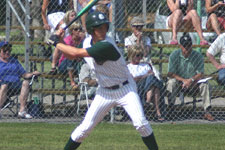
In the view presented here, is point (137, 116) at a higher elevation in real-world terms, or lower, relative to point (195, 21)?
lower

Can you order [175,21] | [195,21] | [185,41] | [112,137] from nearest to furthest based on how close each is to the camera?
[112,137] < [185,41] < [175,21] < [195,21]

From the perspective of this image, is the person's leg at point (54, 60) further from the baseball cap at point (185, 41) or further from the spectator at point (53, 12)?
the baseball cap at point (185, 41)

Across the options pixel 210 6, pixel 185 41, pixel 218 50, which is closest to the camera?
pixel 218 50

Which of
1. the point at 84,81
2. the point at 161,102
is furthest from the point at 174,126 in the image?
the point at 84,81

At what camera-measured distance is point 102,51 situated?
6129mm

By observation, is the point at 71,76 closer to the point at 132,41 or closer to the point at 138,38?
the point at 132,41

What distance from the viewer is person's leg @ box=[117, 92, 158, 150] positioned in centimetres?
618

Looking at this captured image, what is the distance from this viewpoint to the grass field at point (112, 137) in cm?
771

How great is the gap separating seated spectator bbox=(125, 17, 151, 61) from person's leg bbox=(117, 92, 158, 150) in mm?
4108

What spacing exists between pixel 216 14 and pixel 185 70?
55.2 inches

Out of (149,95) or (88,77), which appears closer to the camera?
(149,95)

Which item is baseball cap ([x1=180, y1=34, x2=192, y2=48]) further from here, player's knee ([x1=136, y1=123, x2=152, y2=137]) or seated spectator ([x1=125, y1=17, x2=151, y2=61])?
player's knee ([x1=136, y1=123, x2=152, y2=137])

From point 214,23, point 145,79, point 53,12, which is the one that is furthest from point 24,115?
point 214,23

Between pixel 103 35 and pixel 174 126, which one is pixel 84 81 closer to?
pixel 174 126
